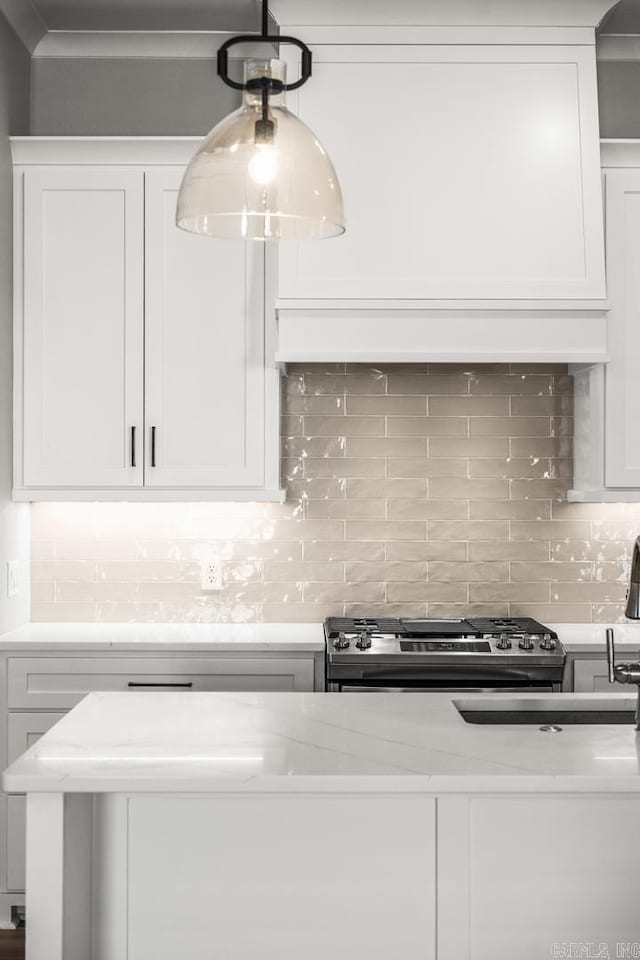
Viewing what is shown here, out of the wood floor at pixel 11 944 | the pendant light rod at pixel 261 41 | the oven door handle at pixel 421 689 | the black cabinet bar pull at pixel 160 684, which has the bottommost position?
the wood floor at pixel 11 944

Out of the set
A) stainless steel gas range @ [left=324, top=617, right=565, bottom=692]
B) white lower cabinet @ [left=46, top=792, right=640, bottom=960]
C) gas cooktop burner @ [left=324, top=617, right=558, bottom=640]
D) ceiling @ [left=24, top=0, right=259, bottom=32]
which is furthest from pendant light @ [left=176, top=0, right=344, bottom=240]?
ceiling @ [left=24, top=0, right=259, bottom=32]

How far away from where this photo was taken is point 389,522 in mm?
3809

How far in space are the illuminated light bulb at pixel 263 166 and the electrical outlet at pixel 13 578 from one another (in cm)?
224

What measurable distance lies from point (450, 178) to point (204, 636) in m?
1.84

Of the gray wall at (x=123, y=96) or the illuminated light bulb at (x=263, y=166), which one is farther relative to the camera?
the gray wall at (x=123, y=96)

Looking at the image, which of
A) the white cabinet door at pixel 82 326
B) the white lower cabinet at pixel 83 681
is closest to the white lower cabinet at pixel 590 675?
the white lower cabinet at pixel 83 681

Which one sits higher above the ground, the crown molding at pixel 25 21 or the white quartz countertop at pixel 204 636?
the crown molding at pixel 25 21

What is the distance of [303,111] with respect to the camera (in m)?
3.34

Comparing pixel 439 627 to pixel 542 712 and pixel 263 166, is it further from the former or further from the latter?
pixel 263 166

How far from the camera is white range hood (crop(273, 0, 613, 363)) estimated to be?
10.9ft

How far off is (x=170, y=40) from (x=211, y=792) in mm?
3052

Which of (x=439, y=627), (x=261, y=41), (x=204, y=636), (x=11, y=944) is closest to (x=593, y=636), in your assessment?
(x=439, y=627)

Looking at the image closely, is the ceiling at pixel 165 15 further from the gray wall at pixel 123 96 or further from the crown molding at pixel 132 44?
the gray wall at pixel 123 96

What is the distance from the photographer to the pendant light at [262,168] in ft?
5.68
